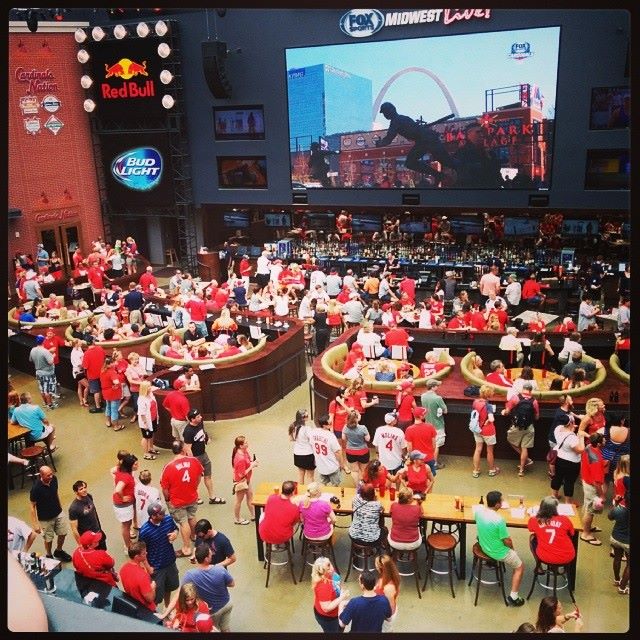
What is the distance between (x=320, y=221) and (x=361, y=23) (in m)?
5.94

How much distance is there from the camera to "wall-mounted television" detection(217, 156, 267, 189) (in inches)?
834

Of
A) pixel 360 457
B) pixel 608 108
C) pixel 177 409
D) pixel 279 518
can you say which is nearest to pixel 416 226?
pixel 608 108

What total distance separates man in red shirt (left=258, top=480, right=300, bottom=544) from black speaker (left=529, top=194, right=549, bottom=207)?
43.7 feet

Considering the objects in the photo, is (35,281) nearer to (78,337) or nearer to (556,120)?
(78,337)

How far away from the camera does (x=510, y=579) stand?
7.26 metres

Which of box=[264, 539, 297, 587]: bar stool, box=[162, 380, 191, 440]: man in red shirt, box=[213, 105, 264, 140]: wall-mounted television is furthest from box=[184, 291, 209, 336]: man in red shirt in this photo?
box=[213, 105, 264, 140]: wall-mounted television

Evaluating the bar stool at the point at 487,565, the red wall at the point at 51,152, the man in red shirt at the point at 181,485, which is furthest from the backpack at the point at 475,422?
the red wall at the point at 51,152

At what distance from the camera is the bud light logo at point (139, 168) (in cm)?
2195

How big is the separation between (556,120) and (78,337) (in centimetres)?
1253

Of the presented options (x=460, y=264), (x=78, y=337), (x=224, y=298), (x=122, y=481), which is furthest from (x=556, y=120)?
(x=122, y=481)

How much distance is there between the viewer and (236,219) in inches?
891

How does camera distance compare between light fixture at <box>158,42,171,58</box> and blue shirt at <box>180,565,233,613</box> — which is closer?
blue shirt at <box>180,565,233,613</box>

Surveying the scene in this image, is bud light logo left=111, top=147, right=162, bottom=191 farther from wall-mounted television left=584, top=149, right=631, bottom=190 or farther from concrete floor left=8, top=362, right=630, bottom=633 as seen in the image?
wall-mounted television left=584, top=149, right=631, bottom=190

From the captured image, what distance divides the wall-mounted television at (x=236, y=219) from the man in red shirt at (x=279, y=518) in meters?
16.4
